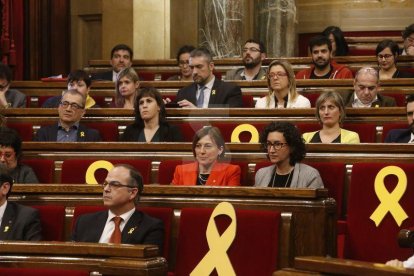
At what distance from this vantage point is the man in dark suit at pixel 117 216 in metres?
3.71

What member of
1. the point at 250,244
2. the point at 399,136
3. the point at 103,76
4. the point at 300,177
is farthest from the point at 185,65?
the point at 250,244

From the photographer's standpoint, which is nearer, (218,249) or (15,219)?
(218,249)

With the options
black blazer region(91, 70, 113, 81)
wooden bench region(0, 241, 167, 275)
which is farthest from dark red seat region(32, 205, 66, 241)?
black blazer region(91, 70, 113, 81)

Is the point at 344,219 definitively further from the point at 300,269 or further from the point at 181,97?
the point at 181,97

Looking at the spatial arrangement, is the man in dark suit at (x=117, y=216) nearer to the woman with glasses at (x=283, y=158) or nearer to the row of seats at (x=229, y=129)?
the woman with glasses at (x=283, y=158)

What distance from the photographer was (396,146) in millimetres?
4391

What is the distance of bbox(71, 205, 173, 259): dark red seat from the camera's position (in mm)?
3689

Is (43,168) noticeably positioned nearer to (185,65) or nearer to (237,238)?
(237,238)

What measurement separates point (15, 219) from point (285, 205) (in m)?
1.11

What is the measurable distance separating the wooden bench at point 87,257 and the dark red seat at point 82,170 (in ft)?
5.74

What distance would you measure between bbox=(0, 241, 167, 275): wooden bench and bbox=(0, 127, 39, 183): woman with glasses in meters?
1.83

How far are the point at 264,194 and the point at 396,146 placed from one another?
3.36 ft

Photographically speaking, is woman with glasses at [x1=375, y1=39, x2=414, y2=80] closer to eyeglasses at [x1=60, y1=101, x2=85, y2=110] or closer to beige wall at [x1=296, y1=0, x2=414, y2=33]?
eyeglasses at [x1=60, y1=101, x2=85, y2=110]

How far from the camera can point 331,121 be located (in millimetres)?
4953
